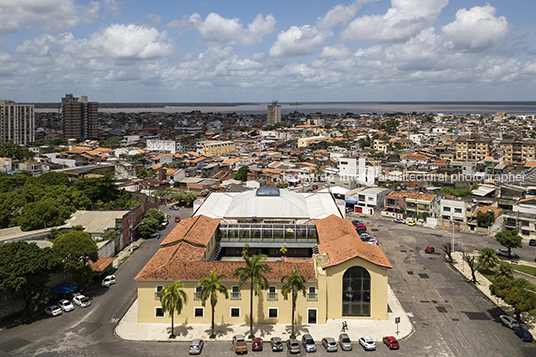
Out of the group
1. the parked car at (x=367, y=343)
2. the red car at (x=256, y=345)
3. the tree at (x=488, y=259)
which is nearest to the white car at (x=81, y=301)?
the red car at (x=256, y=345)

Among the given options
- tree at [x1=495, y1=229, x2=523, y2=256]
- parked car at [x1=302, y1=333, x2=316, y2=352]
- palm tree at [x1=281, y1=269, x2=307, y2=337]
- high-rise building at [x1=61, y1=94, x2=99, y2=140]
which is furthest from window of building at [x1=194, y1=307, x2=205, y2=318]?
high-rise building at [x1=61, y1=94, x2=99, y2=140]

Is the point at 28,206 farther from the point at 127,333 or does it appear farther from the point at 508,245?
the point at 508,245

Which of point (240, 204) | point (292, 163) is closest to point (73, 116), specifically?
point (292, 163)

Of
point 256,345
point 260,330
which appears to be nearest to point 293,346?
point 256,345

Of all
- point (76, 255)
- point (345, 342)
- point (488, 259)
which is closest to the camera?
point (345, 342)

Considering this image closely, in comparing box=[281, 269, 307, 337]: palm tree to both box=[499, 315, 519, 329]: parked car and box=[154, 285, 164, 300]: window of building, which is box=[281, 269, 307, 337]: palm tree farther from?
box=[499, 315, 519, 329]: parked car

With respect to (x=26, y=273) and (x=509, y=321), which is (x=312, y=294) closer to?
(x=509, y=321)

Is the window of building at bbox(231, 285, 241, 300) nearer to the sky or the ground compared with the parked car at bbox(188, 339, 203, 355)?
nearer to the sky
